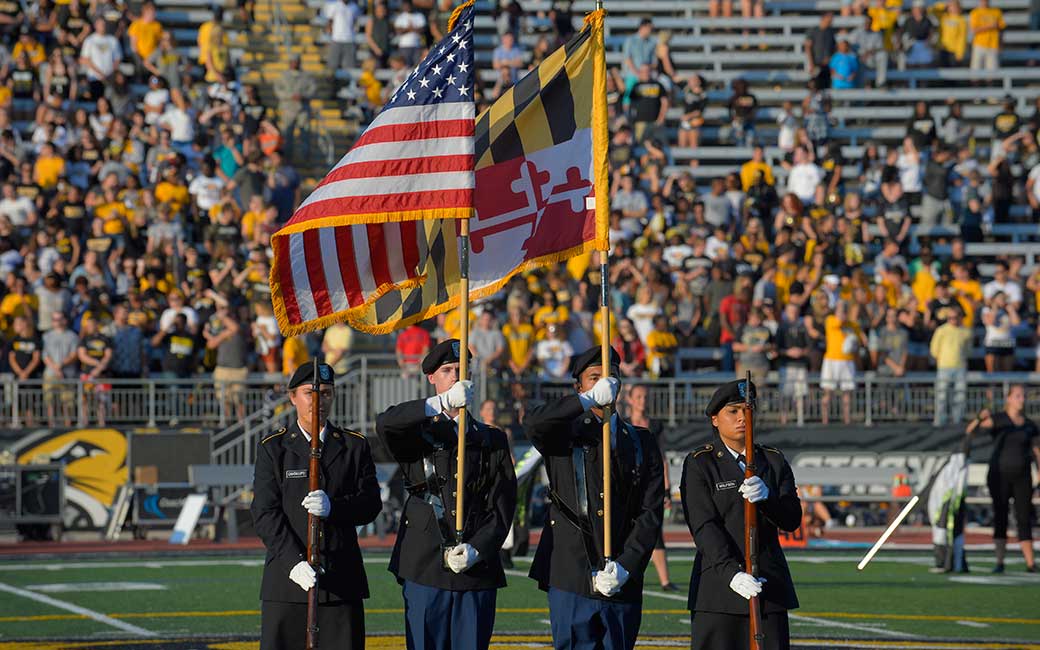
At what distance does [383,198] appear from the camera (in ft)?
34.5

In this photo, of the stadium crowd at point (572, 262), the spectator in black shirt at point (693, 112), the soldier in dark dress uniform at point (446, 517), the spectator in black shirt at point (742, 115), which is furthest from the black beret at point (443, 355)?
the spectator in black shirt at point (742, 115)

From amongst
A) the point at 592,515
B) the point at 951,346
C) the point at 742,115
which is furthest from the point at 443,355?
the point at 742,115

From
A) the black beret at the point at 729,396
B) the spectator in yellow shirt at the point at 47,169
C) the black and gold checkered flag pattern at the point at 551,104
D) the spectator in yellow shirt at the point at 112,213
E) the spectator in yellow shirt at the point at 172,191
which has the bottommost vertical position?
the black beret at the point at 729,396

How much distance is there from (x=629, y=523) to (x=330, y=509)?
1.45 meters

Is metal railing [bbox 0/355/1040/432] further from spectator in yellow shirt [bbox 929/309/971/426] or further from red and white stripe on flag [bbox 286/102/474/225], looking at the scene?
red and white stripe on flag [bbox 286/102/474/225]

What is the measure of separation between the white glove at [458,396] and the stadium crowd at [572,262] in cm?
1370

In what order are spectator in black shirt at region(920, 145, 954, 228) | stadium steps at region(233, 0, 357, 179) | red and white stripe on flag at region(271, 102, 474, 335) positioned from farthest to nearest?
1. stadium steps at region(233, 0, 357, 179)
2. spectator in black shirt at region(920, 145, 954, 228)
3. red and white stripe on flag at region(271, 102, 474, 335)

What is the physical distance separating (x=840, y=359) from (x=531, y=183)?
1438cm

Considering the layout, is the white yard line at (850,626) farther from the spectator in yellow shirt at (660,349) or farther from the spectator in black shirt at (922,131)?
the spectator in black shirt at (922,131)

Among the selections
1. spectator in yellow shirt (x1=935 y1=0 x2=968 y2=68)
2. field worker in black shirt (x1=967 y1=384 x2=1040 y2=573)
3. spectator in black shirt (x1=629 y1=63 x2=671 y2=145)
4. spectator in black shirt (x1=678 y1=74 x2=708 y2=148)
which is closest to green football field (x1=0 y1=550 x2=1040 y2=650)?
field worker in black shirt (x1=967 y1=384 x2=1040 y2=573)

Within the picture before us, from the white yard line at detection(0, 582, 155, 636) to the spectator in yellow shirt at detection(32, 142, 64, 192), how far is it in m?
9.69

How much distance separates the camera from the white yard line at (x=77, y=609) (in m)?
14.5

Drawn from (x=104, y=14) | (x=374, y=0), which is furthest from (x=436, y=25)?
(x=104, y=14)

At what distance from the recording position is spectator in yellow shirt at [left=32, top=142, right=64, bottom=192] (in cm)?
2649
